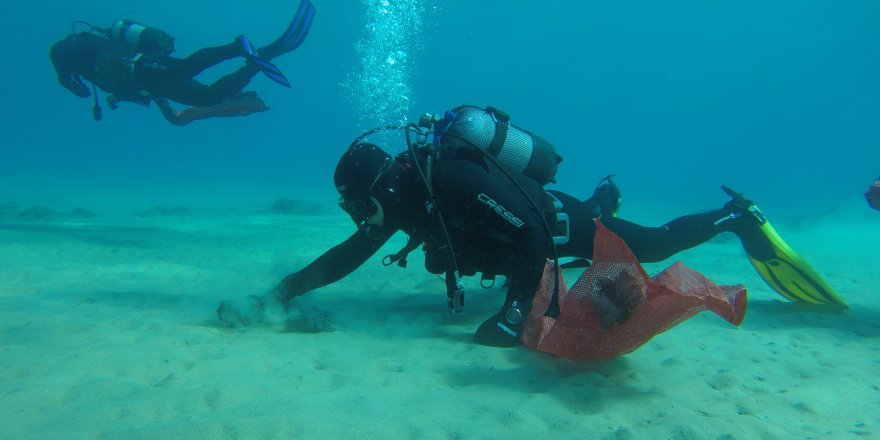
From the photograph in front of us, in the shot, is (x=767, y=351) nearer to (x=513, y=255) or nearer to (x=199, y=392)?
(x=513, y=255)

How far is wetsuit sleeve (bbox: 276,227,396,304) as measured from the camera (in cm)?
419

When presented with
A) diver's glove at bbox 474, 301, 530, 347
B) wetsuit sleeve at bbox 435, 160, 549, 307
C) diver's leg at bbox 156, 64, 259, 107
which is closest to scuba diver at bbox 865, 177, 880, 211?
wetsuit sleeve at bbox 435, 160, 549, 307

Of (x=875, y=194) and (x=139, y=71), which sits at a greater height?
(x=139, y=71)

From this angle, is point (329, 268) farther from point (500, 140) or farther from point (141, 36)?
point (141, 36)

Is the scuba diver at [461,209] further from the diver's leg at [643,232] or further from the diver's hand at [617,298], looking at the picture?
the diver's leg at [643,232]

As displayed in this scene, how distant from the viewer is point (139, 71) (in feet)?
26.1

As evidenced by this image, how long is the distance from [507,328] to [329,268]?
6.35 ft

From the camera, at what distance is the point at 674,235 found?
491 cm

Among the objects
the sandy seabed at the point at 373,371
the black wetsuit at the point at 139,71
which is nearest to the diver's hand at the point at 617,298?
the sandy seabed at the point at 373,371

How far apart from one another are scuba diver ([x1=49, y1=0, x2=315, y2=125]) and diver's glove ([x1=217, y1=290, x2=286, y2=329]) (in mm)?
5285

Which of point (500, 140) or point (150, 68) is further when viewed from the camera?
point (150, 68)

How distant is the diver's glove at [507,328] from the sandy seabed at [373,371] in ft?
0.31

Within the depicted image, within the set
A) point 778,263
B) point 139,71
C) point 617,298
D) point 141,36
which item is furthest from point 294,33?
point 778,263

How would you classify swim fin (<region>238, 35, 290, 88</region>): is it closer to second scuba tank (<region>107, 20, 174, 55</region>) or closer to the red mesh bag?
second scuba tank (<region>107, 20, 174, 55</region>)
